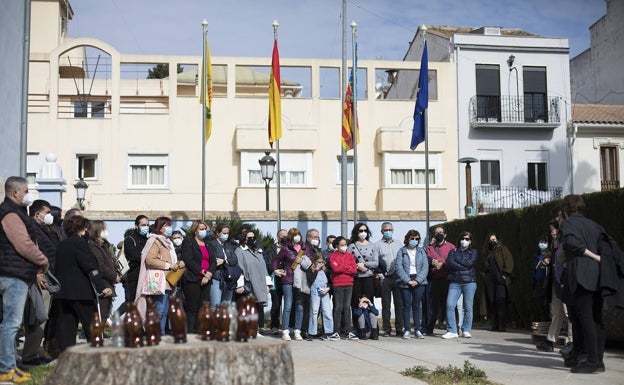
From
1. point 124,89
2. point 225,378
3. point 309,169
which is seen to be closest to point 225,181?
point 309,169

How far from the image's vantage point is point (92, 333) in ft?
21.2

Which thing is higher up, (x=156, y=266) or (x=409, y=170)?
(x=409, y=170)

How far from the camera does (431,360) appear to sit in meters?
10.8

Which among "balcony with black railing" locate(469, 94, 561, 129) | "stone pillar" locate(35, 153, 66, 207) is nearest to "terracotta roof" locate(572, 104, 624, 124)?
"balcony with black railing" locate(469, 94, 561, 129)

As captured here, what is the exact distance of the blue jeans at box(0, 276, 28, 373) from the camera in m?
8.41

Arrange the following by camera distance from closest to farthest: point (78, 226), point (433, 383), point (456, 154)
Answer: point (433, 383), point (78, 226), point (456, 154)

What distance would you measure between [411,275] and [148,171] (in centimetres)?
1968

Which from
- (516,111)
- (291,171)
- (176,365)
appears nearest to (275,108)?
(291,171)

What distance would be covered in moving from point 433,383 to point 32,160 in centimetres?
2661

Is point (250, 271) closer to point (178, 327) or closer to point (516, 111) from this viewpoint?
point (178, 327)

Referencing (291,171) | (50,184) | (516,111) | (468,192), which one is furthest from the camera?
(516,111)

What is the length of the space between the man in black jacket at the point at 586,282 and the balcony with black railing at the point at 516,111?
83.9ft

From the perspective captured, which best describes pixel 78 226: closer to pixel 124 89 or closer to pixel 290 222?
pixel 290 222

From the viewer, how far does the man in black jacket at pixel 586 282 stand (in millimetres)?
9000
